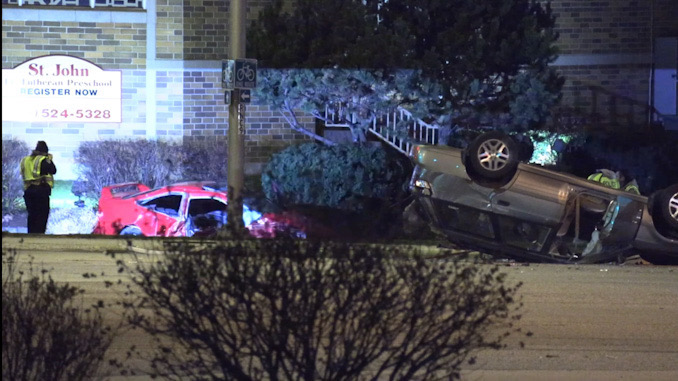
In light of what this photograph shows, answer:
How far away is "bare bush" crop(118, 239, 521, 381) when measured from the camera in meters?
4.83

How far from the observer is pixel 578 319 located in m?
10.1

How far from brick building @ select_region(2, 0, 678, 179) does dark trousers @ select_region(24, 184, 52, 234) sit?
1.76m

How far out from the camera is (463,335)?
5.16m

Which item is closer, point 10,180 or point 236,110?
point 236,110

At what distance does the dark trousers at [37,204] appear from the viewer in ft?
59.7

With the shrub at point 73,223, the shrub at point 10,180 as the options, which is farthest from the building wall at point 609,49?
the shrub at point 10,180

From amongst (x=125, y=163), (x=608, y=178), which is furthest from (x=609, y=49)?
(x=125, y=163)

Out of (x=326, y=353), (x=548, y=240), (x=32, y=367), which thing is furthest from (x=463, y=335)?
(x=548, y=240)

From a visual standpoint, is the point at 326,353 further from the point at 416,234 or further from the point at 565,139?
the point at 565,139

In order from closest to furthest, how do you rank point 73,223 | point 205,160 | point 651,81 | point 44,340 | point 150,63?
1. point 44,340
2. point 73,223
3. point 205,160
4. point 150,63
5. point 651,81

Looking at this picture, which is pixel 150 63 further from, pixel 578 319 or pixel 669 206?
pixel 578 319

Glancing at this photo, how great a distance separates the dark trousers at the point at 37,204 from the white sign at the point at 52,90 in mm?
2392

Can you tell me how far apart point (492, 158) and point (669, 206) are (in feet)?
7.73

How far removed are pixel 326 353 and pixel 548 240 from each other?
28.0ft
